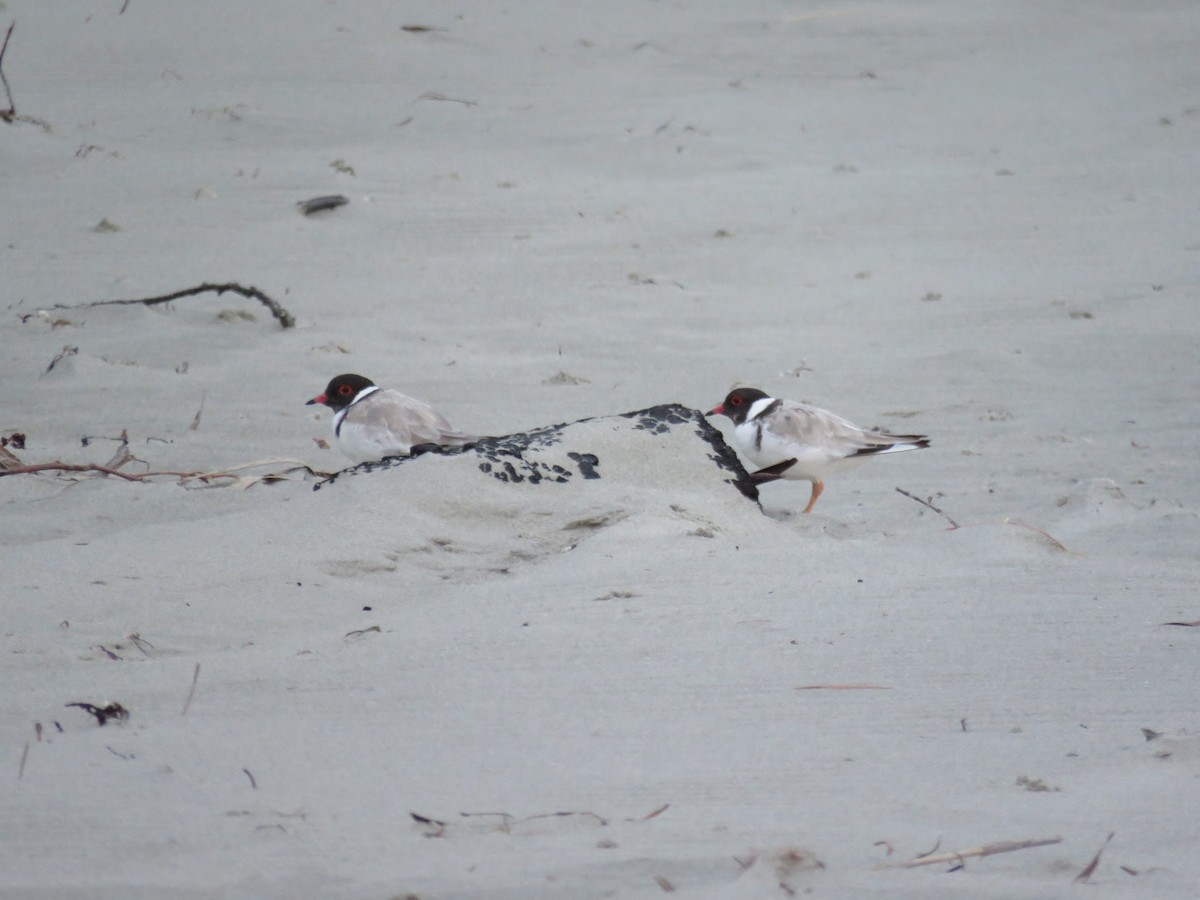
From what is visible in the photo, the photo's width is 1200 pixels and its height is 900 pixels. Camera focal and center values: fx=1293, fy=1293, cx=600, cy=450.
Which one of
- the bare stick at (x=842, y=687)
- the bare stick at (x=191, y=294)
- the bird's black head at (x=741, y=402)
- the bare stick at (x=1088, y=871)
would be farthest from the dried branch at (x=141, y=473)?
the bare stick at (x=1088, y=871)

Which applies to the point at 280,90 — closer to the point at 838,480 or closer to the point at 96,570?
the point at 838,480

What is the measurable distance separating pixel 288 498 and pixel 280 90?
6193mm

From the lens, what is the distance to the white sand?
229cm

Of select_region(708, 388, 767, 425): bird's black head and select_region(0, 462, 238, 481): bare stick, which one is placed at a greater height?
select_region(0, 462, 238, 481): bare stick

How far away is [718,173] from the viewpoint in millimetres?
8914

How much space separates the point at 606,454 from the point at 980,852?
2.18 metres

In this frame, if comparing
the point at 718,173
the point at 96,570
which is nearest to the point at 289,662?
the point at 96,570

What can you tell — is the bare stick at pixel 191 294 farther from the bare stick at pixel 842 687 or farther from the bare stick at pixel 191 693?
the bare stick at pixel 842 687

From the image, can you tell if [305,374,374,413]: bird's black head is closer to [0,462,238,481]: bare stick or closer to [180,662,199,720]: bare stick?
[0,462,238,481]: bare stick

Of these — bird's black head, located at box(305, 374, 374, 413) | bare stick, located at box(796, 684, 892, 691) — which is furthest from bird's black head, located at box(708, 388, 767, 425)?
bare stick, located at box(796, 684, 892, 691)

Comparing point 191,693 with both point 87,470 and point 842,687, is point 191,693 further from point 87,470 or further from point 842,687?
point 87,470

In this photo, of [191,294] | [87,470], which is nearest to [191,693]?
[87,470]

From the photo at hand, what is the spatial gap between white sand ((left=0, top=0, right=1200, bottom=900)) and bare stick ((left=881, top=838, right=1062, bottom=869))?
0.07 feet

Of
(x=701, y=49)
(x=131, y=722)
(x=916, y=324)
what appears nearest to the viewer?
(x=131, y=722)
